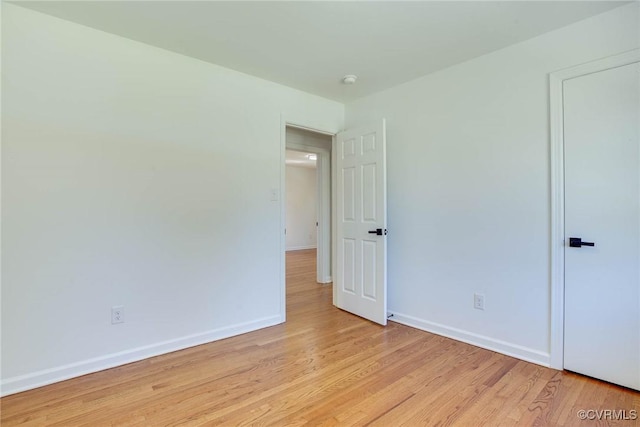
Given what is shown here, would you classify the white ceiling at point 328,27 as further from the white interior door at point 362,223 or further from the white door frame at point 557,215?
the white interior door at point 362,223

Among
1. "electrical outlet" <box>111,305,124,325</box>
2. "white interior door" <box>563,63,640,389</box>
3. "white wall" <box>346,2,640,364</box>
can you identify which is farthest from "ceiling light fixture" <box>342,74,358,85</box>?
"electrical outlet" <box>111,305,124,325</box>

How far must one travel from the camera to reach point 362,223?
325 cm

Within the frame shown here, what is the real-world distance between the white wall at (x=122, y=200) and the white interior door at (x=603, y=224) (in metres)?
2.37

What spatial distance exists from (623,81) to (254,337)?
125 inches

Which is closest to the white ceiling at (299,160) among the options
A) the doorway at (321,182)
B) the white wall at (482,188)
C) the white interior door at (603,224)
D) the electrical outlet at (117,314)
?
the doorway at (321,182)

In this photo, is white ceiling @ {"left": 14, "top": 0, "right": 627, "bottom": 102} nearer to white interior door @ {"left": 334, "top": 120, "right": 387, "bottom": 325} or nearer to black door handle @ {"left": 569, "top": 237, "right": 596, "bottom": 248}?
white interior door @ {"left": 334, "top": 120, "right": 387, "bottom": 325}

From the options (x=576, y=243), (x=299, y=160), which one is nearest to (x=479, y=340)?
(x=576, y=243)

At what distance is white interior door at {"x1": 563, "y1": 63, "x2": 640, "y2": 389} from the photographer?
190 cm

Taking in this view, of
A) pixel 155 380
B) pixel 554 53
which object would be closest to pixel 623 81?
A: pixel 554 53

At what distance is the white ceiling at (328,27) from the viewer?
1926 mm

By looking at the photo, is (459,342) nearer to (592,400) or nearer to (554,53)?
(592,400)

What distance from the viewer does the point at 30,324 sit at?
1975 mm

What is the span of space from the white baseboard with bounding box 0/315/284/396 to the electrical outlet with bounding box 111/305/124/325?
23 centimetres

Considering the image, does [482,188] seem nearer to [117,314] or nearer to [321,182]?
[321,182]
